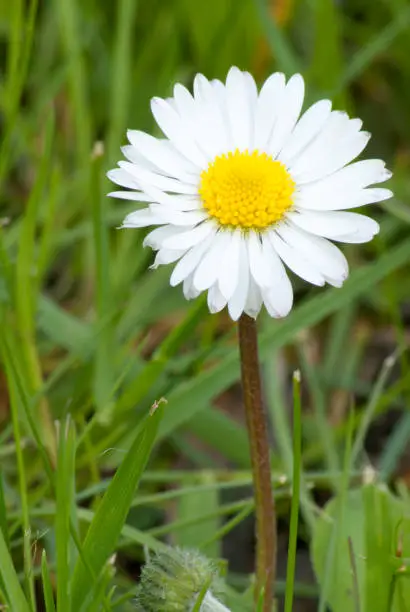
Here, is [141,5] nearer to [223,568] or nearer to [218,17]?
[218,17]

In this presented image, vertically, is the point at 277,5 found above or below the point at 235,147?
above

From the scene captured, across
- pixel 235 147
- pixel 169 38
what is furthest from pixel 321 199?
pixel 169 38

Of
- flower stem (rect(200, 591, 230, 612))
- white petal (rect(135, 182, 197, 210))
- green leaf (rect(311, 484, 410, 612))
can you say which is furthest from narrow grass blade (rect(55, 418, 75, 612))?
green leaf (rect(311, 484, 410, 612))

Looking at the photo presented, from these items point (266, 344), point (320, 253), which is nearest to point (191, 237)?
point (320, 253)

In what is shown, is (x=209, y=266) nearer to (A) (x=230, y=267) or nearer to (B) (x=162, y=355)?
(A) (x=230, y=267)

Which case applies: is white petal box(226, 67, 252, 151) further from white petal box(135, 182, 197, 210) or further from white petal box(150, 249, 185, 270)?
white petal box(150, 249, 185, 270)

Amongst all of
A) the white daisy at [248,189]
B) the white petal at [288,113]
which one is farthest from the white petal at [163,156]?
the white petal at [288,113]

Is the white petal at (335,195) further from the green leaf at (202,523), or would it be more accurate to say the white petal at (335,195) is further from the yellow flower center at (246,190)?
the green leaf at (202,523)

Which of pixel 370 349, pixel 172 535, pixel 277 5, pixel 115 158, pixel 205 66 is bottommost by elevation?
pixel 172 535
